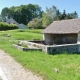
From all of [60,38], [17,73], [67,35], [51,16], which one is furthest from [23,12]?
[17,73]

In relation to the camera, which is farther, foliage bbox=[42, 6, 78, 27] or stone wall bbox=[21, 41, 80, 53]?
foliage bbox=[42, 6, 78, 27]

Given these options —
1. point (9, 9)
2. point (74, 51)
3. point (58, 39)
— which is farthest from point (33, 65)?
point (9, 9)

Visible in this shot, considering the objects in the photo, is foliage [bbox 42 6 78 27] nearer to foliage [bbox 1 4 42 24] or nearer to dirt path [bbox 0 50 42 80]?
foliage [bbox 1 4 42 24]

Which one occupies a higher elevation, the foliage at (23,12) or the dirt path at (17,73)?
the foliage at (23,12)

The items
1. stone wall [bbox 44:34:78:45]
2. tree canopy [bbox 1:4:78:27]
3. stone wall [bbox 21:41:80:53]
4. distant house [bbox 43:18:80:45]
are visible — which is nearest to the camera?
stone wall [bbox 21:41:80:53]

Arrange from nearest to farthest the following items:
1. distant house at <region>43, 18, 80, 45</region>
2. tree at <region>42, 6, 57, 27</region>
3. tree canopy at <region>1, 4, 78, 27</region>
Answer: distant house at <region>43, 18, 80, 45</region> < tree at <region>42, 6, 57, 27</region> < tree canopy at <region>1, 4, 78, 27</region>

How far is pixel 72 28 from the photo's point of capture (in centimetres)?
1941

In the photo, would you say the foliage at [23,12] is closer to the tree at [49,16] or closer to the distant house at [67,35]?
the tree at [49,16]

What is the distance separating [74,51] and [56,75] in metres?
8.04

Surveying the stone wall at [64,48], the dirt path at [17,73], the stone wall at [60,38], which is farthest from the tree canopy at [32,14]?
the dirt path at [17,73]

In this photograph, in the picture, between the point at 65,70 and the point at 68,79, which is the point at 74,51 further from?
the point at 68,79

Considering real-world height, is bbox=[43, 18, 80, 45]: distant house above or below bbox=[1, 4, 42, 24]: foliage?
below

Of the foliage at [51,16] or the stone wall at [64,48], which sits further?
the foliage at [51,16]

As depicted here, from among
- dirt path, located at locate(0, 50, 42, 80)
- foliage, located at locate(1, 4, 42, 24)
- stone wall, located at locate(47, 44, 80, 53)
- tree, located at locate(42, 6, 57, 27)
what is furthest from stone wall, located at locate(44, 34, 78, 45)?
foliage, located at locate(1, 4, 42, 24)
